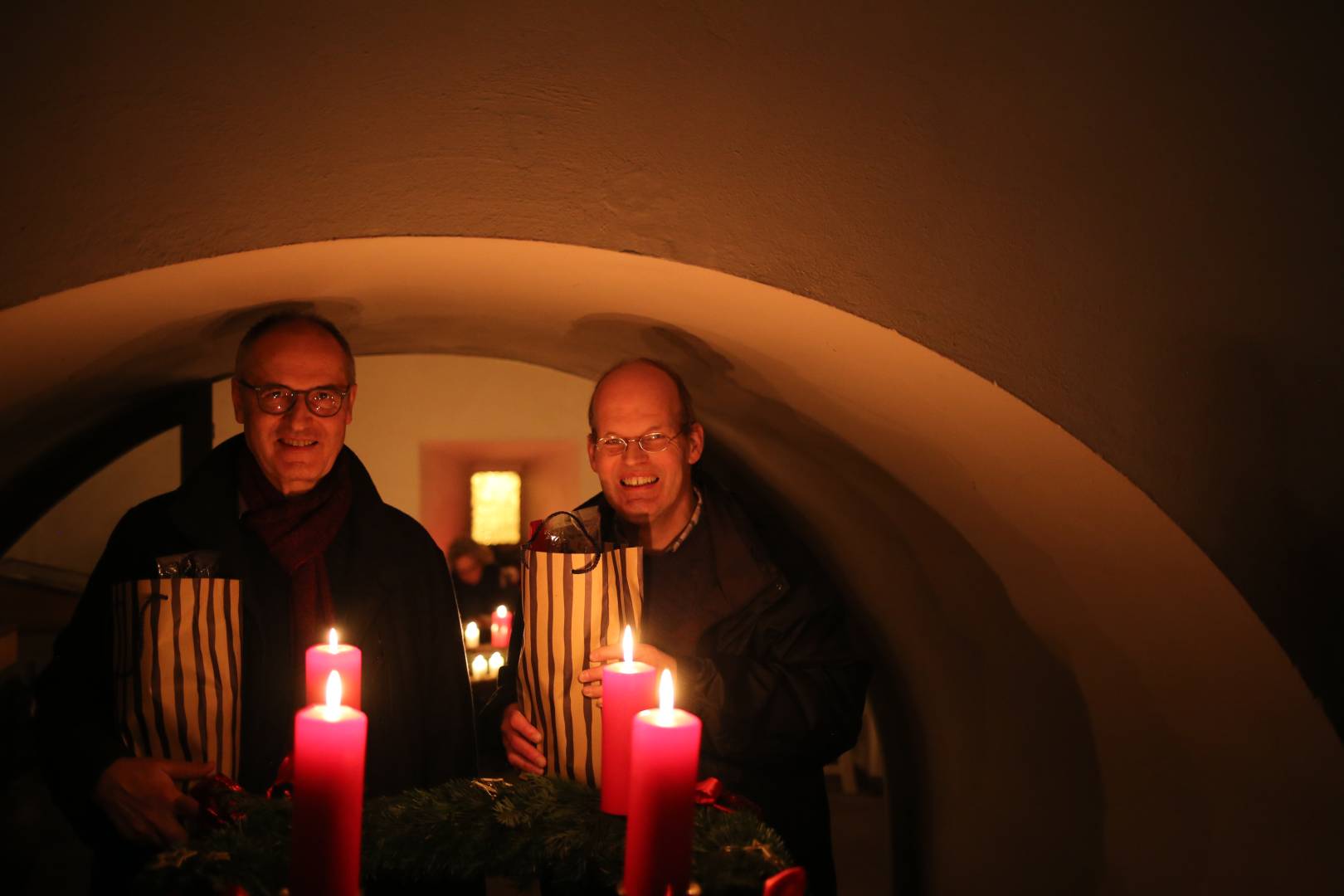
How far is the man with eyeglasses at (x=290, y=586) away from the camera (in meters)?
1.72

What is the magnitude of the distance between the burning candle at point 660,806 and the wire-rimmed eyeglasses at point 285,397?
1095 millimetres

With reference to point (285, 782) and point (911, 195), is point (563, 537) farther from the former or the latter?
point (911, 195)

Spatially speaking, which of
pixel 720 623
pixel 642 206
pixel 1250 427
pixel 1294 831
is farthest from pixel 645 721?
pixel 1294 831

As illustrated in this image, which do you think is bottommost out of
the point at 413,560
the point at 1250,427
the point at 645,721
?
the point at 645,721

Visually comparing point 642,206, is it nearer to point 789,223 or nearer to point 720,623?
point 789,223

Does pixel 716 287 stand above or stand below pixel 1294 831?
above

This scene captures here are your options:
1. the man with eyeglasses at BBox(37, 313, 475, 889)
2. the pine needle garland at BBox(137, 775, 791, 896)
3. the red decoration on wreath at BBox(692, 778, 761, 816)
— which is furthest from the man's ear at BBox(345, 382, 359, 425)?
the red decoration on wreath at BBox(692, 778, 761, 816)

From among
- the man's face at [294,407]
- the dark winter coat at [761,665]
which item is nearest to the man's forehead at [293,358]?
the man's face at [294,407]

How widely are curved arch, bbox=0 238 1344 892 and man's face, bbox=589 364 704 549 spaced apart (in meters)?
0.17

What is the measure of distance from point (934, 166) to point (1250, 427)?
0.64m

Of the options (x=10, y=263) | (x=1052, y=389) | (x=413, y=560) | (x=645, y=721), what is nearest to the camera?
(x=645, y=721)

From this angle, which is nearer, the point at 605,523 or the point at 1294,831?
the point at 1294,831

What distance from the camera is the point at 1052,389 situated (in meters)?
1.51

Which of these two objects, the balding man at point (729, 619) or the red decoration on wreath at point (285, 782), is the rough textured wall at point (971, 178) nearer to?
the balding man at point (729, 619)
